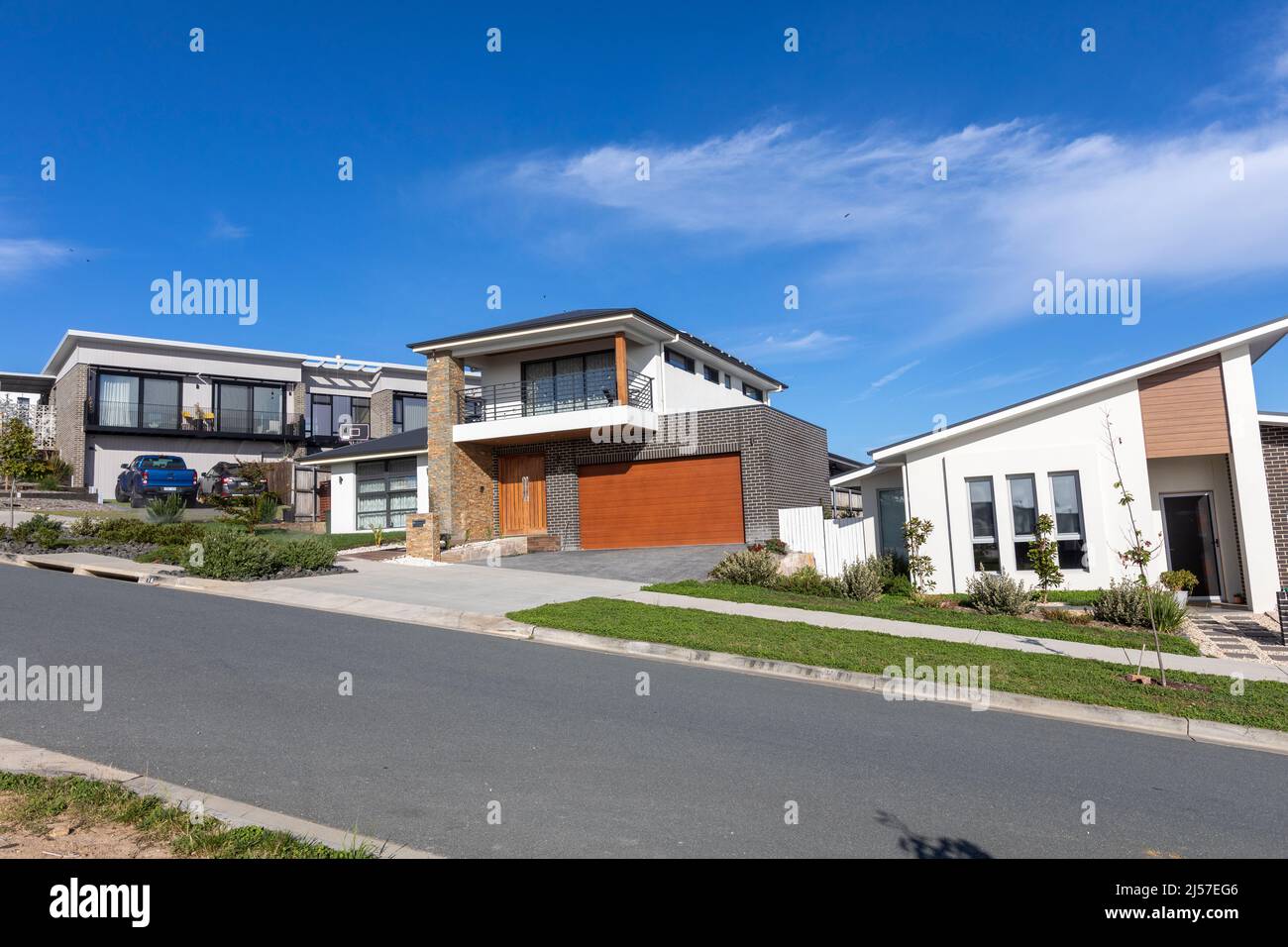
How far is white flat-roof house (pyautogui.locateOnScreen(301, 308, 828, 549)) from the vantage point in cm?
2153

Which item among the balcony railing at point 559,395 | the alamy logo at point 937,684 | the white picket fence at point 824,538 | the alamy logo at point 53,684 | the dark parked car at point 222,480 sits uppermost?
the balcony railing at point 559,395

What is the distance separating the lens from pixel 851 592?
15.6 metres

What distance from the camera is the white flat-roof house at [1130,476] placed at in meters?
15.2

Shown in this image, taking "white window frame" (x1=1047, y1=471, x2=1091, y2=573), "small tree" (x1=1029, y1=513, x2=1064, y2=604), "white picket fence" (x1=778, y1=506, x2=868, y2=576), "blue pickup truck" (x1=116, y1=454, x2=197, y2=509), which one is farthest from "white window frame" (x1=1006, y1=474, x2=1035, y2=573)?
"blue pickup truck" (x1=116, y1=454, x2=197, y2=509)

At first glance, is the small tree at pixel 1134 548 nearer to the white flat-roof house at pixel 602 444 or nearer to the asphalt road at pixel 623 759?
the asphalt road at pixel 623 759

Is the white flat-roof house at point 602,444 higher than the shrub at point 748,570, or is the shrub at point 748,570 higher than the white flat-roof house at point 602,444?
the white flat-roof house at point 602,444

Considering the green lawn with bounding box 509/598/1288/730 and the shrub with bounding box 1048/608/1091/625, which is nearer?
the green lawn with bounding box 509/598/1288/730

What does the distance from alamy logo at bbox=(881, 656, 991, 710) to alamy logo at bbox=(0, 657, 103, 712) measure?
25.0ft

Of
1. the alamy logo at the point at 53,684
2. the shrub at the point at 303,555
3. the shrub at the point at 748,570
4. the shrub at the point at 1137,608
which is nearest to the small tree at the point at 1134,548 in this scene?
the shrub at the point at 1137,608

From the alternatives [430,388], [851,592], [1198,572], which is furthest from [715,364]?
[1198,572]

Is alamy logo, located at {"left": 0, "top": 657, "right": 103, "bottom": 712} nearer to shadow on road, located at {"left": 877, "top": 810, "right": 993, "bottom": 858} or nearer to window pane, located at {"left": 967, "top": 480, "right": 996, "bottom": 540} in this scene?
shadow on road, located at {"left": 877, "top": 810, "right": 993, "bottom": 858}

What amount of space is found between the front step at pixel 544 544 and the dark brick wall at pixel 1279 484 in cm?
1658
